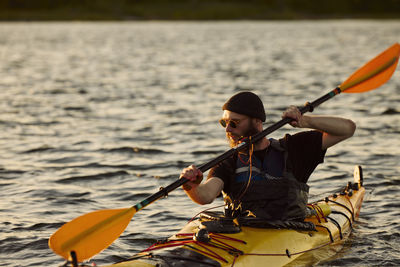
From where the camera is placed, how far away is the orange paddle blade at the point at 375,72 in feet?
22.1

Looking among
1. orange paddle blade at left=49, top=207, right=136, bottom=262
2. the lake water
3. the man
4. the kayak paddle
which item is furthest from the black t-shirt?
the lake water

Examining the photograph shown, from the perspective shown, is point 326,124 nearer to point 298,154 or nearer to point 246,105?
point 298,154

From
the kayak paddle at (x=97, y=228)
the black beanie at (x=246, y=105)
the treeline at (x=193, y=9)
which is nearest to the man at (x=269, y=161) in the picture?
the black beanie at (x=246, y=105)

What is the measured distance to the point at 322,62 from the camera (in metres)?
28.2

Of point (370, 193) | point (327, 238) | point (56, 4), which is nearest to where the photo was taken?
point (327, 238)

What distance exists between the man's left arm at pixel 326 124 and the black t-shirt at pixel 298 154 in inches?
2.9

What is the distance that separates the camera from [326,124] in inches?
211

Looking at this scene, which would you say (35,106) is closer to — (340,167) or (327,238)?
(340,167)

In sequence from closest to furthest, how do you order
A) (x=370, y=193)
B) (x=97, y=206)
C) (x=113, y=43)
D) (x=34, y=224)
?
(x=34, y=224) < (x=97, y=206) < (x=370, y=193) < (x=113, y=43)

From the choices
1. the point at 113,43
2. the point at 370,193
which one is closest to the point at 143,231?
the point at 370,193

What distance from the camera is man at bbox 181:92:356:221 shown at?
17.6 feet

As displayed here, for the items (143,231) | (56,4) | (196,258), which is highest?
(56,4)

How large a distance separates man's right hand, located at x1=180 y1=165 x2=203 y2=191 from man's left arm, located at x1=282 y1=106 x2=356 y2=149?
0.96 metres

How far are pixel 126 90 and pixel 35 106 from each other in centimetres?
383
